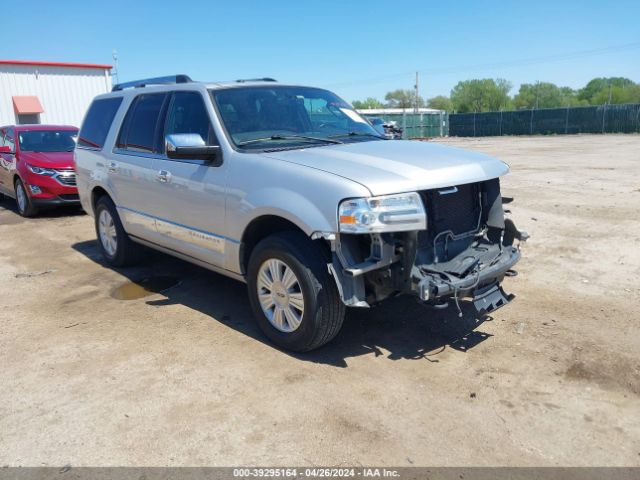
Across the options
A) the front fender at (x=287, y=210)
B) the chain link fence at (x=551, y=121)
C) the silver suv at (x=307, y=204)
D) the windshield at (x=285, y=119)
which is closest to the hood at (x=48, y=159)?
the silver suv at (x=307, y=204)

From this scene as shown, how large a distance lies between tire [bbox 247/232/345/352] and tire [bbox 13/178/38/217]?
7863 millimetres

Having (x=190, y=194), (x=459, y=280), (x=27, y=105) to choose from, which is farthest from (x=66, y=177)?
(x=27, y=105)

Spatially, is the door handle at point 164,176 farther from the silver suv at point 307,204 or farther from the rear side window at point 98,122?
the rear side window at point 98,122

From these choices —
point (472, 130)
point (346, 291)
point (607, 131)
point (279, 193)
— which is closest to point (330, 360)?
point (346, 291)

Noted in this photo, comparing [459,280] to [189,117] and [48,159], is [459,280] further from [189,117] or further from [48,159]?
[48,159]

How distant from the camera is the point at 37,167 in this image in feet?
33.2

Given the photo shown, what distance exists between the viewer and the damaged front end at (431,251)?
11.4 ft

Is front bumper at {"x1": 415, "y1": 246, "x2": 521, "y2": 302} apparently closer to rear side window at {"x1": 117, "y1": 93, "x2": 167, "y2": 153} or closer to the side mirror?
the side mirror

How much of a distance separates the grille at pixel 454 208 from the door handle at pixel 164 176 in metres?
2.44

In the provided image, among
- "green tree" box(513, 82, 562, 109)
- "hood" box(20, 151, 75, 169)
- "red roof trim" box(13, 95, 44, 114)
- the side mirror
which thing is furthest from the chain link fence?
"green tree" box(513, 82, 562, 109)

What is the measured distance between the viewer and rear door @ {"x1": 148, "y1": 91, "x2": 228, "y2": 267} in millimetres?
4445

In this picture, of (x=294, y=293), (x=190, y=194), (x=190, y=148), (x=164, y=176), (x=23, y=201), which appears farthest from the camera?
(x=23, y=201)

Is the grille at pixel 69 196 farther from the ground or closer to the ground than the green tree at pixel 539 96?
closer to the ground

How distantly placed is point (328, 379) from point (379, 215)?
120 centimetres
